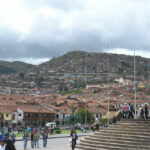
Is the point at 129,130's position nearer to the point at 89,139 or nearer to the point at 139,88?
the point at 89,139

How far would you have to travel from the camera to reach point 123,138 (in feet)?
69.2

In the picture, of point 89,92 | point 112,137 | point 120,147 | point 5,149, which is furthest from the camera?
point 89,92

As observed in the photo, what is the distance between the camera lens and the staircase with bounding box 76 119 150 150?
20.1 m

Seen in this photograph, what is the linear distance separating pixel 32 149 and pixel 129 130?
774cm

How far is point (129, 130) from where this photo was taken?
2166 cm

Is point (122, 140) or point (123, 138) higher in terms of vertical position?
point (123, 138)

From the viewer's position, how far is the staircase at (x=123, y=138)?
66.1 ft

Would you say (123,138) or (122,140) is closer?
(122,140)

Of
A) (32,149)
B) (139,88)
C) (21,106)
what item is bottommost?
(32,149)

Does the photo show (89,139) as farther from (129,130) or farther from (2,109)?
(2,109)

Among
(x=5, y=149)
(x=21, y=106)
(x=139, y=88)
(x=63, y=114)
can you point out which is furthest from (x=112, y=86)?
(x=5, y=149)

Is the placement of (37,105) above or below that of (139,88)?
below

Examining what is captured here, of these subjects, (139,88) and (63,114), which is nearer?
(63,114)

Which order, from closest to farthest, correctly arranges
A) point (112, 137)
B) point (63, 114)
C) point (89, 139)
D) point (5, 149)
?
point (5, 149)
point (112, 137)
point (89, 139)
point (63, 114)
